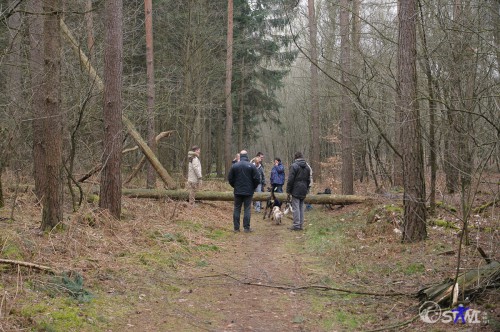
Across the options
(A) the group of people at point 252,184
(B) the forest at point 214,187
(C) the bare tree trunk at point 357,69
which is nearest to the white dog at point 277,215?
(B) the forest at point 214,187

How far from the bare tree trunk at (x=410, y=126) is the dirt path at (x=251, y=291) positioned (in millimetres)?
2382

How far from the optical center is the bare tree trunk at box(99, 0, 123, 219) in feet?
33.2

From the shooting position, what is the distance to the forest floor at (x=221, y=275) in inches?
208

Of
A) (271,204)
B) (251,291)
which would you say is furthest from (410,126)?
(271,204)

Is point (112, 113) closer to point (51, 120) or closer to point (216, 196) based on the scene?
point (51, 120)

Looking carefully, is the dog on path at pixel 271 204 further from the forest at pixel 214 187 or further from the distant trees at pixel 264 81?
the distant trees at pixel 264 81

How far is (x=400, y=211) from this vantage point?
1100cm

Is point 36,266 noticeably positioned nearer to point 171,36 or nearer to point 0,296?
point 0,296

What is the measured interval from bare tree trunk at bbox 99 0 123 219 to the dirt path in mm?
2745

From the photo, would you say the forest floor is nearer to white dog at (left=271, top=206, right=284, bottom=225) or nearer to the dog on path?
white dog at (left=271, top=206, right=284, bottom=225)

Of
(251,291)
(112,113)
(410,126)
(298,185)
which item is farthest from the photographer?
(298,185)

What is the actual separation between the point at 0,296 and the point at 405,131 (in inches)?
282

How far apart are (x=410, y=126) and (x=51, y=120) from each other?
21.1 feet

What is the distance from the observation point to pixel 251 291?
6.99 m
